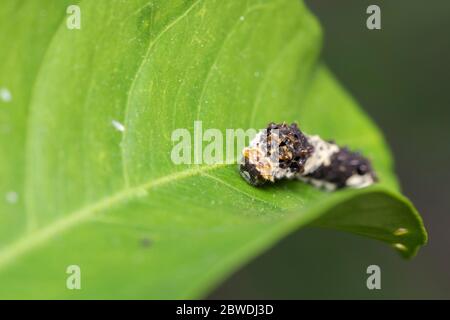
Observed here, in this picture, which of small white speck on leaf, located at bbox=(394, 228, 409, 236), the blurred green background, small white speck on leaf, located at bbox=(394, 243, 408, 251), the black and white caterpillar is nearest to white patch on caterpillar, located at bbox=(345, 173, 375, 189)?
the black and white caterpillar

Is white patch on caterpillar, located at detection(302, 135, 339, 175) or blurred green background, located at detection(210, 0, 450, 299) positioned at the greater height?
blurred green background, located at detection(210, 0, 450, 299)

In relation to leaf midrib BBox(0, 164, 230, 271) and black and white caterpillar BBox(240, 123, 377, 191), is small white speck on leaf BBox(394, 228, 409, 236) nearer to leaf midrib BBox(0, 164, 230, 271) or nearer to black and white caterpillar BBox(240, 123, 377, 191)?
black and white caterpillar BBox(240, 123, 377, 191)

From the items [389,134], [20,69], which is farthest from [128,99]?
[389,134]

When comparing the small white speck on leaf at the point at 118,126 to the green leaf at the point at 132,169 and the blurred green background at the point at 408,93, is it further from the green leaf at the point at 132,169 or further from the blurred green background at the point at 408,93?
the blurred green background at the point at 408,93

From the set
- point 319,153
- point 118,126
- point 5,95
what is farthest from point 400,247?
point 5,95

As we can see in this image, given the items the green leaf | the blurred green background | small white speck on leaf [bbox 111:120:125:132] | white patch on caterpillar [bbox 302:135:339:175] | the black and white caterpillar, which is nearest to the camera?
the green leaf
